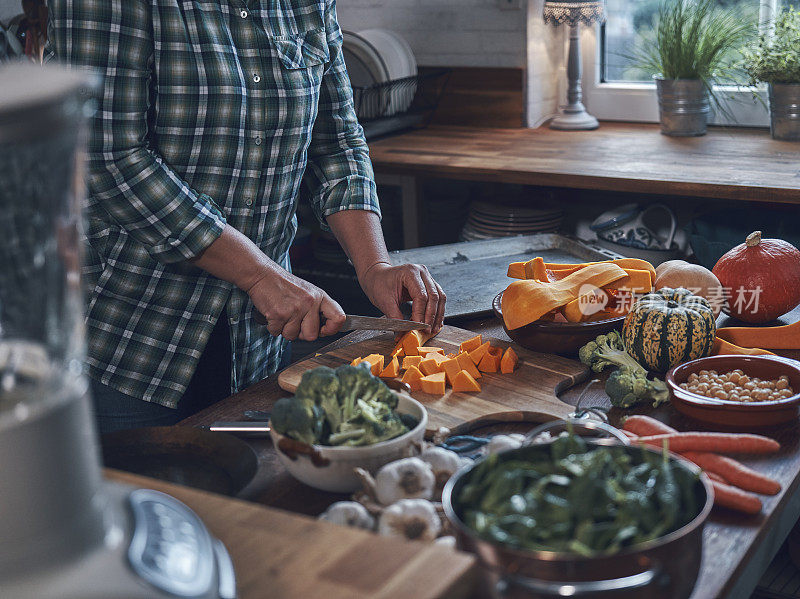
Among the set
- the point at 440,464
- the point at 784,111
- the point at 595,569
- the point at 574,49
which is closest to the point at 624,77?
the point at 574,49

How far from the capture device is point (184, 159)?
1588 millimetres

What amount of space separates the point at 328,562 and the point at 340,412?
332mm

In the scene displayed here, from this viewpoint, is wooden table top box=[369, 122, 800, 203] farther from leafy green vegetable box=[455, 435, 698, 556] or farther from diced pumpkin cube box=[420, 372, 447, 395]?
leafy green vegetable box=[455, 435, 698, 556]

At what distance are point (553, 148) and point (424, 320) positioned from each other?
144 cm

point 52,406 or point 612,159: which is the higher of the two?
point 52,406

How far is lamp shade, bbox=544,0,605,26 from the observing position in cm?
293

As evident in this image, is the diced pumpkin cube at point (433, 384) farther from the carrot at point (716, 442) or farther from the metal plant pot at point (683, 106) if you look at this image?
the metal plant pot at point (683, 106)

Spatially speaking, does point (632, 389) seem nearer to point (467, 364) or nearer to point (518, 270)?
point (467, 364)

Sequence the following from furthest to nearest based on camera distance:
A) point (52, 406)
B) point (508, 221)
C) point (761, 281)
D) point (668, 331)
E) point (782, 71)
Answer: point (508, 221) → point (782, 71) → point (761, 281) → point (668, 331) → point (52, 406)

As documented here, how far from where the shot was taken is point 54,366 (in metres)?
0.66

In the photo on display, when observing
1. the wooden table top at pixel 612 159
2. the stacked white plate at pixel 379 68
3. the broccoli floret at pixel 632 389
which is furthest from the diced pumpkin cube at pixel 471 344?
the stacked white plate at pixel 379 68

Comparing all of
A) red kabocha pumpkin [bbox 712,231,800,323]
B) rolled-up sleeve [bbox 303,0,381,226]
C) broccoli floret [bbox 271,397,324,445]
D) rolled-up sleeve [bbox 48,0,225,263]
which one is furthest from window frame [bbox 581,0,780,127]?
broccoli floret [bbox 271,397,324,445]

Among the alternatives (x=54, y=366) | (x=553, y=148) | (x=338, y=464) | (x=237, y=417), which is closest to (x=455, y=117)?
(x=553, y=148)

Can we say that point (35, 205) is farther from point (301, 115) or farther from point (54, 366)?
point (301, 115)
